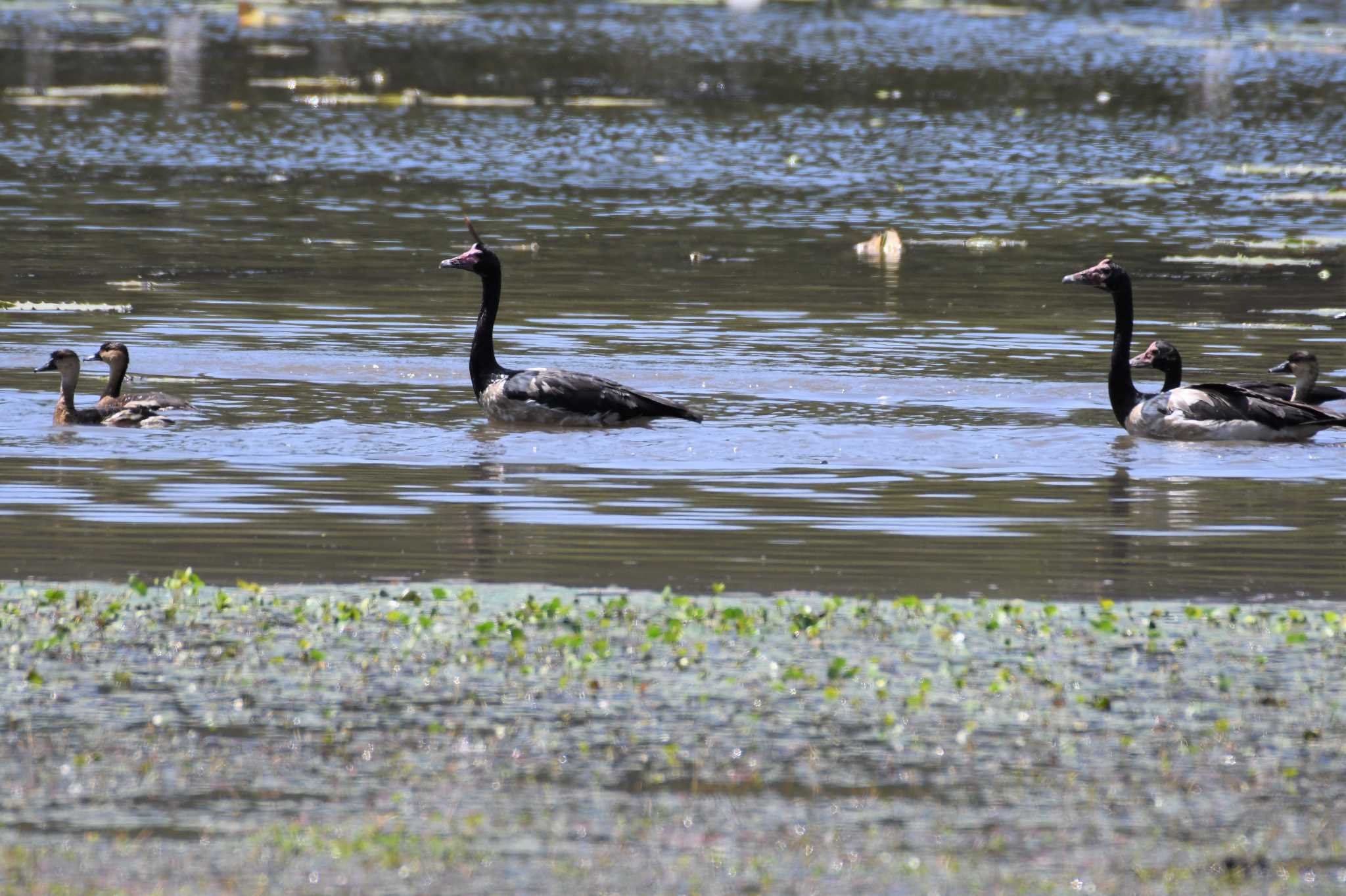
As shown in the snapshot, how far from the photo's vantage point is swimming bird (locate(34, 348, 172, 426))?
16.1 metres

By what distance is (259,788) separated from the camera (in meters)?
7.68

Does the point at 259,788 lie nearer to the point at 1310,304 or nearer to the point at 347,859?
the point at 347,859

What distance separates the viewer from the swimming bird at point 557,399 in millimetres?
16422

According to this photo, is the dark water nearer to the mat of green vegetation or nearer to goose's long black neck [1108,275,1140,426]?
goose's long black neck [1108,275,1140,426]

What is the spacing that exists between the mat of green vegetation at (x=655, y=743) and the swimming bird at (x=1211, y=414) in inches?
233

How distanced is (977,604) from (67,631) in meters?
4.05

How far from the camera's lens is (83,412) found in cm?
1633

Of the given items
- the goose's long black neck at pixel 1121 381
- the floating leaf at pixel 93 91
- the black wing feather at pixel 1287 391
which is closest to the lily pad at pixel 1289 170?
the goose's long black neck at pixel 1121 381

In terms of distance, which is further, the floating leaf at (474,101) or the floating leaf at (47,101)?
the floating leaf at (474,101)

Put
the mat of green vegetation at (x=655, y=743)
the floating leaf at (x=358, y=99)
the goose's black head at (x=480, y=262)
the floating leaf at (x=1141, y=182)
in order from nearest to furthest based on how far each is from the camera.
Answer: the mat of green vegetation at (x=655, y=743)
the goose's black head at (x=480, y=262)
the floating leaf at (x=1141, y=182)
the floating leaf at (x=358, y=99)

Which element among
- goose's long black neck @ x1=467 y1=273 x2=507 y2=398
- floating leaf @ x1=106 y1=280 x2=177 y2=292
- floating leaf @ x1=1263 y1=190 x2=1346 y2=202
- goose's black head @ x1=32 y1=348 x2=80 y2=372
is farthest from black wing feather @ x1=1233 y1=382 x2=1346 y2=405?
floating leaf @ x1=1263 y1=190 x2=1346 y2=202

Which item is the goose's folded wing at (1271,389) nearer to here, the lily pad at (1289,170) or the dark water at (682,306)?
the dark water at (682,306)

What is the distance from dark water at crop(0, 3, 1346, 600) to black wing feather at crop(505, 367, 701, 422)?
0.27 m

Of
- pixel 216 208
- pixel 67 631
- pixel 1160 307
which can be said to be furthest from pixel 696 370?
pixel 216 208
